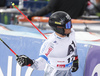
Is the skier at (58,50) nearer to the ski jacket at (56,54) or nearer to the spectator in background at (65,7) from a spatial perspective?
the ski jacket at (56,54)

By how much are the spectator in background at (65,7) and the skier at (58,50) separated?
126 inches

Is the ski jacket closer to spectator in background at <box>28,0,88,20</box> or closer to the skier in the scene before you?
the skier

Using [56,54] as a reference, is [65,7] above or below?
below

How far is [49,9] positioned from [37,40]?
2441mm

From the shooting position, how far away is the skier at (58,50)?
2.46m

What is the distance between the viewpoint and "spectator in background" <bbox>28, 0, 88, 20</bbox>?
18.7 ft

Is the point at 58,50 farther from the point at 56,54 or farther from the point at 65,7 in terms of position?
the point at 65,7

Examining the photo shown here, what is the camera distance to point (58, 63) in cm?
251

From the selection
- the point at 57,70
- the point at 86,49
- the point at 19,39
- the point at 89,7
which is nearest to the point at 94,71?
the point at 86,49

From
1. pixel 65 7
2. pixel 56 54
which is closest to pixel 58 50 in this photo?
pixel 56 54

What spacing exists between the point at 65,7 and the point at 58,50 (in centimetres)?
359

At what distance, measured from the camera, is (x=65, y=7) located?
19.6 feet

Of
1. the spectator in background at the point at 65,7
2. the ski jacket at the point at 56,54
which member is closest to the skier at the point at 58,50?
the ski jacket at the point at 56,54

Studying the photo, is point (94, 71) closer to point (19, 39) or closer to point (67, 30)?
point (67, 30)
